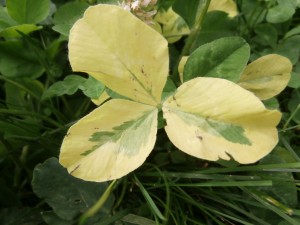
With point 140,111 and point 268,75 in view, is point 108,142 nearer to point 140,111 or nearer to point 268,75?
point 140,111

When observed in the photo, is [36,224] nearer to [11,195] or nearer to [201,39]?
[11,195]

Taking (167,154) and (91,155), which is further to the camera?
(167,154)

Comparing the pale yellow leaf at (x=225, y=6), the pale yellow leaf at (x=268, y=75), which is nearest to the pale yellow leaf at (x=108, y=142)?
the pale yellow leaf at (x=268, y=75)

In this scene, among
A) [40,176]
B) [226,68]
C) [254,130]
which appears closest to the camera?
[254,130]

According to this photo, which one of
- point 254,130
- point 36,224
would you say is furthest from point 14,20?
point 254,130

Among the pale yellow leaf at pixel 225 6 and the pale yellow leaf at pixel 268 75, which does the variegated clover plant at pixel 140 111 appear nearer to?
the pale yellow leaf at pixel 268 75
